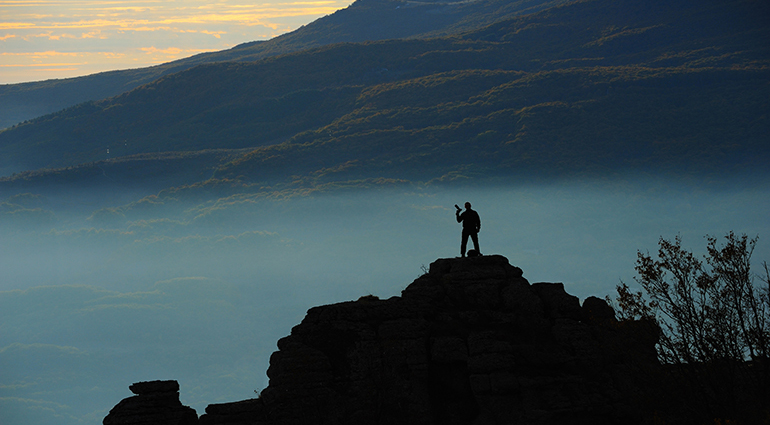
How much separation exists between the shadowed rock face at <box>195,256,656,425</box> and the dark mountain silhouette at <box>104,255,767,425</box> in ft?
0.16

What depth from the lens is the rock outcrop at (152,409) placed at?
3100 cm

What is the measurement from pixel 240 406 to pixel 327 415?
404 centimetres

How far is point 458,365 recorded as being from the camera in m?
32.9

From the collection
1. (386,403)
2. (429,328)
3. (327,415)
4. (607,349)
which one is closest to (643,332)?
(607,349)

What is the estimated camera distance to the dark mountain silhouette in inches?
1222

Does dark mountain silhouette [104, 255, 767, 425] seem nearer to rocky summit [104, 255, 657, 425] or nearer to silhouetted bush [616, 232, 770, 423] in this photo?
rocky summit [104, 255, 657, 425]

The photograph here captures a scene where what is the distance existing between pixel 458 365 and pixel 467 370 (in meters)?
0.49

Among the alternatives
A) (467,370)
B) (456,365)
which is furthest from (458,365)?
(467,370)

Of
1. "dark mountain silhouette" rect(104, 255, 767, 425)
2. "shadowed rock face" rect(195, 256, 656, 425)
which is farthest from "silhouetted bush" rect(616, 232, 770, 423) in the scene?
"shadowed rock face" rect(195, 256, 656, 425)

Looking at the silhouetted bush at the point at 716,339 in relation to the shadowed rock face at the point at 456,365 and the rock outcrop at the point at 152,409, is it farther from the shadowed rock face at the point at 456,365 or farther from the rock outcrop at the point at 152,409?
the rock outcrop at the point at 152,409

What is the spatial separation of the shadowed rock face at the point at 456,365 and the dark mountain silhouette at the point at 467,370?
5cm

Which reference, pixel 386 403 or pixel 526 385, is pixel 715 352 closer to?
pixel 526 385

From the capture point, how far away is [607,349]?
1292 inches

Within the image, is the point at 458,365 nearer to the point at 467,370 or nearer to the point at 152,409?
the point at 467,370
